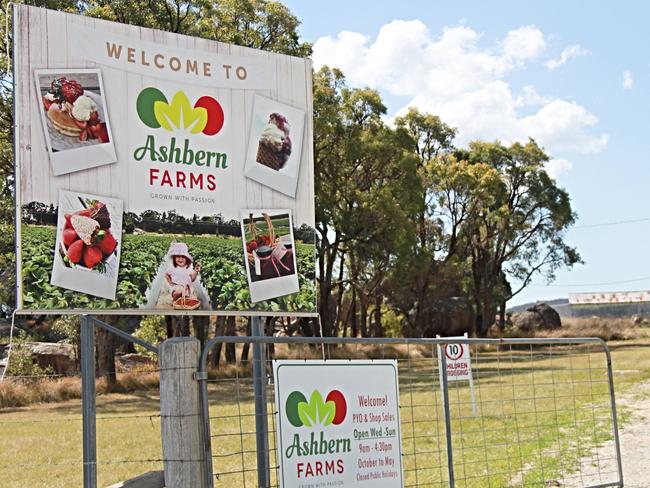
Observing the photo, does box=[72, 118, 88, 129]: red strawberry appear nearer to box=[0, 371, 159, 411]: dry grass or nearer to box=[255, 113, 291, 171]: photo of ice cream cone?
box=[255, 113, 291, 171]: photo of ice cream cone

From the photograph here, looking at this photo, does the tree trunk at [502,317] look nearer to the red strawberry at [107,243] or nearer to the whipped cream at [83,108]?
the red strawberry at [107,243]

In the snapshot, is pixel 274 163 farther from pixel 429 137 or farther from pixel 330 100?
pixel 429 137

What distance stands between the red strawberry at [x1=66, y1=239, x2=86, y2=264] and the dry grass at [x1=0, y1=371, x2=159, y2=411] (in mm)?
13710

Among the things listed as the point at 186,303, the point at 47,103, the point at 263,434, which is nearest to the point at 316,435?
the point at 263,434

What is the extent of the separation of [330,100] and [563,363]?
43.2ft

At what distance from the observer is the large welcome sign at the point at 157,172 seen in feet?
19.2

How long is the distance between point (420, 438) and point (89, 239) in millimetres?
8449

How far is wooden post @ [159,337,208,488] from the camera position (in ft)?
15.6

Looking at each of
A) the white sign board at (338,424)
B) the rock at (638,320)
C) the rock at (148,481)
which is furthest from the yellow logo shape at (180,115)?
the rock at (638,320)

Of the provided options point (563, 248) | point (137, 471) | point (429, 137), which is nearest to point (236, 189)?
point (137, 471)

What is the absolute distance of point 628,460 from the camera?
10.2m

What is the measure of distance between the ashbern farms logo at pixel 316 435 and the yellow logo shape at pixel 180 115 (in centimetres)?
228

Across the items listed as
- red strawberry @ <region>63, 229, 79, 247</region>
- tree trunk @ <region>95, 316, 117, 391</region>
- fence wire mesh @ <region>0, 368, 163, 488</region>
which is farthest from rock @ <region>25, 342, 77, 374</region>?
red strawberry @ <region>63, 229, 79, 247</region>

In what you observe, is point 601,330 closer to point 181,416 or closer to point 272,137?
point 272,137
